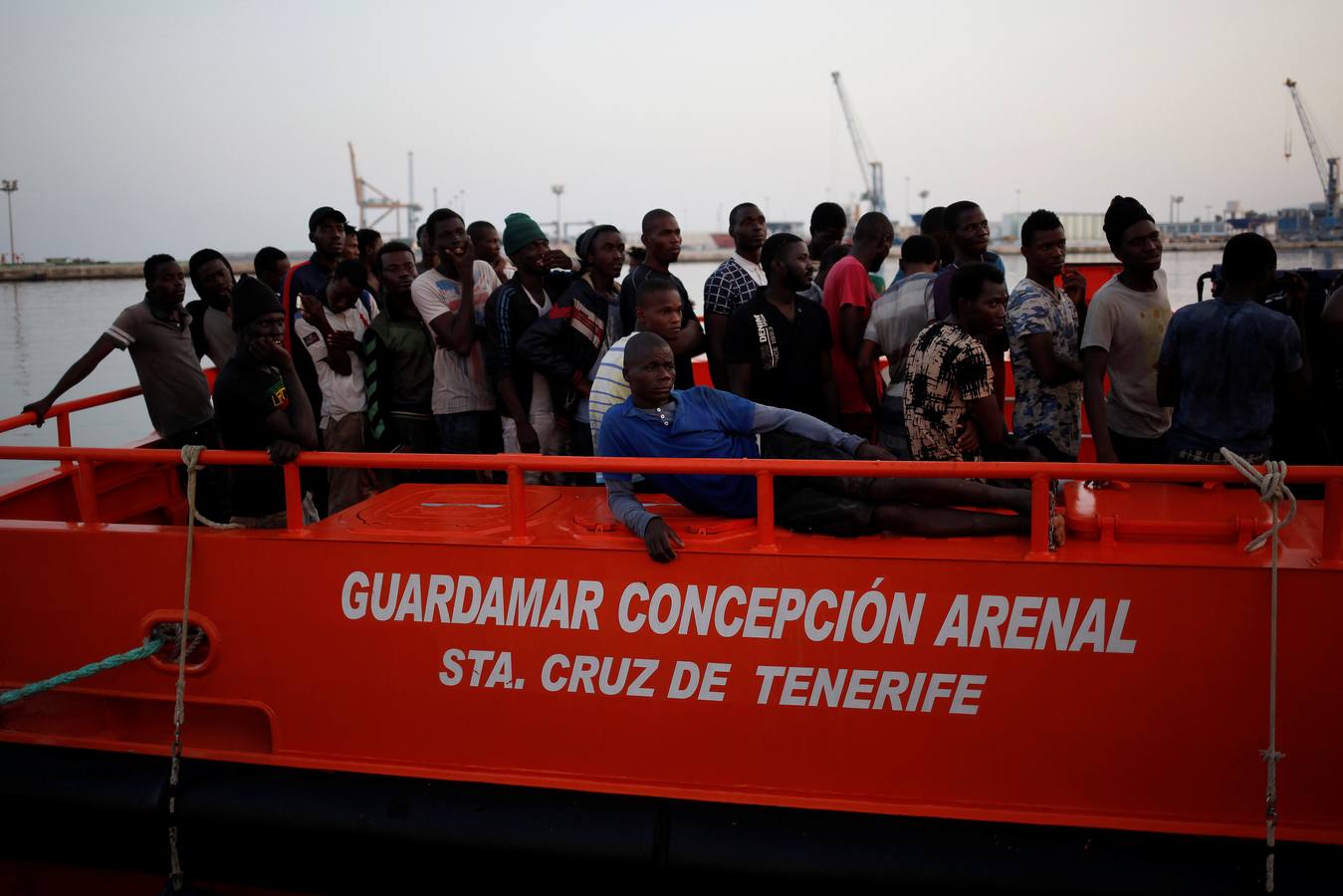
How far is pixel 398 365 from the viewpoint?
4926mm

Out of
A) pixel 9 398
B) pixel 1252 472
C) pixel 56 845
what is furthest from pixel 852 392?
pixel 9 398

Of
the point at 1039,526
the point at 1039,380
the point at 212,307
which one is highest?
the point at 212,307

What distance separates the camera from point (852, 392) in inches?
199

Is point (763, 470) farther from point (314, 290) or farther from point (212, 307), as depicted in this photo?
point (212, 307)

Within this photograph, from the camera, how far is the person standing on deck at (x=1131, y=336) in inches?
154

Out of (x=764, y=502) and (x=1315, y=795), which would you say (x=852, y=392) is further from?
(x=1315, y=795)

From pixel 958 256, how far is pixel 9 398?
1750 cm

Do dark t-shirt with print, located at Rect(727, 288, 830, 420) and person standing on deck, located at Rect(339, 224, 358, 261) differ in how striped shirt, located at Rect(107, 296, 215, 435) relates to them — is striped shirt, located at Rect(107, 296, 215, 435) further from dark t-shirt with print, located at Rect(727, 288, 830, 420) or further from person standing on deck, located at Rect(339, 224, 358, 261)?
dark t-shirt with print, located at Rect(727, 288, 830, 420)

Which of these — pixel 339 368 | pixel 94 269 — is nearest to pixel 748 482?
pixel 339 368

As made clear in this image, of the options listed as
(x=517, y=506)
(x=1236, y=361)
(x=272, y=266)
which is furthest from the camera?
(x=272, y=266)

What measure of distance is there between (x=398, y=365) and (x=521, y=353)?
69 cm

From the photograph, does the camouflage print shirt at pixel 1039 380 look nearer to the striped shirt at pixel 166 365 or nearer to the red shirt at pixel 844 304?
the red shirt at pixel 844 304

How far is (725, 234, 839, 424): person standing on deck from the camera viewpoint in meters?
4.46

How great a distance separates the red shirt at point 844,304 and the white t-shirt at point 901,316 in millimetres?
107
